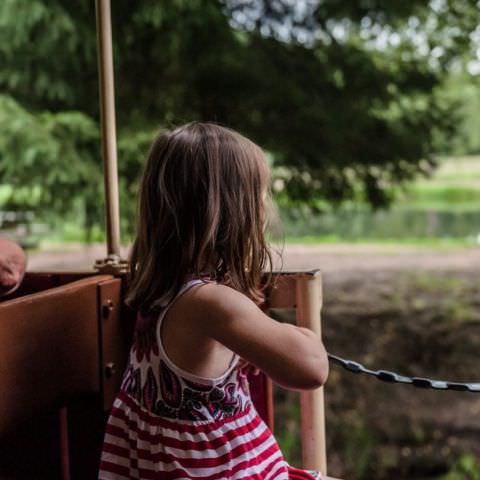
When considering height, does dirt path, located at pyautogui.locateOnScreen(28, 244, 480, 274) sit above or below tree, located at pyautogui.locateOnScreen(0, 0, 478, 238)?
below

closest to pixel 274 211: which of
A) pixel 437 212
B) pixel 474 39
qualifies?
pixel 474 39

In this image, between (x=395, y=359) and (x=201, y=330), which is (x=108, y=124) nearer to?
(x=201, y=330)

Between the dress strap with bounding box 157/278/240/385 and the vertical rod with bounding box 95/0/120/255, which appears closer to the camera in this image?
the dress strap with bounding box 157/278/240/385

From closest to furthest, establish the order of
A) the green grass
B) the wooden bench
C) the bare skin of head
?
the wooden bench, the bare skin of head, the green grass

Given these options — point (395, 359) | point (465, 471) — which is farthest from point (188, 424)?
point (395, 359)

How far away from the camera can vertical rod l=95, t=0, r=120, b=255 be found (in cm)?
161

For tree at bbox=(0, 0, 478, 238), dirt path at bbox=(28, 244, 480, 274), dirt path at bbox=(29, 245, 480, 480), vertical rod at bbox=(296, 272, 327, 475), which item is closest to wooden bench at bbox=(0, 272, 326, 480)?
vertical rod at bbox=(296, 272, 327, 475)

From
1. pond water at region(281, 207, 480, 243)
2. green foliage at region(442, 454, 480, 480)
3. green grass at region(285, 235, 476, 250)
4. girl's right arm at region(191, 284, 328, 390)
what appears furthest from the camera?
green grass at region(285, 235, 476, 250)

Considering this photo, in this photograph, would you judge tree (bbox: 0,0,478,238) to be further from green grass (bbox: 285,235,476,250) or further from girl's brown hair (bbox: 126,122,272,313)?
girl's brown hair (bbox: 126,122,272,313)

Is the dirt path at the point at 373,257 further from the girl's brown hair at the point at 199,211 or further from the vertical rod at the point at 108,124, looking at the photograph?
the girl's brown hair at the point at 199,211

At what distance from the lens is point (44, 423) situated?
1584 millimetres

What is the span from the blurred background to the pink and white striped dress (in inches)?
137

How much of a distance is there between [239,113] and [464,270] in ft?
9.85

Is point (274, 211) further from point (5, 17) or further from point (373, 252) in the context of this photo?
point (373, 252)
